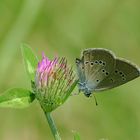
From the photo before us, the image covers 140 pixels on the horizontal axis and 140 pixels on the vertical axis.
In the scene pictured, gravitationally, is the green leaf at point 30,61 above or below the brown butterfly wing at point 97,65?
above

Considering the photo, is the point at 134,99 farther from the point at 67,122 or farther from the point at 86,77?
the point at 86,77

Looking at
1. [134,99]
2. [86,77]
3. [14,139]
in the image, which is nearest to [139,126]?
[134,99]

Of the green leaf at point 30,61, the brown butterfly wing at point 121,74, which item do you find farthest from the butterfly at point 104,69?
the green leaf at point 30,61

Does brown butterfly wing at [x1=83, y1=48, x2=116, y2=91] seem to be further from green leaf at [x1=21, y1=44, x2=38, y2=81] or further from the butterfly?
green leaf at [x1=21, y1=44, x2=38, y2=81]

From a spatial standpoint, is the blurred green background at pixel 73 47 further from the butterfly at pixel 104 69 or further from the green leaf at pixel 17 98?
the green leaf at pixel 17 98

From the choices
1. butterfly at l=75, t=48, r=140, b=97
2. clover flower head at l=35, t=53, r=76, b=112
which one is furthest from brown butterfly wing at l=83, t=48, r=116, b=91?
clover flower head at l=35, t=53, r=76, b=112

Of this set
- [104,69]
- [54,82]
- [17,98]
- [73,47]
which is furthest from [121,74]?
[73,47]
